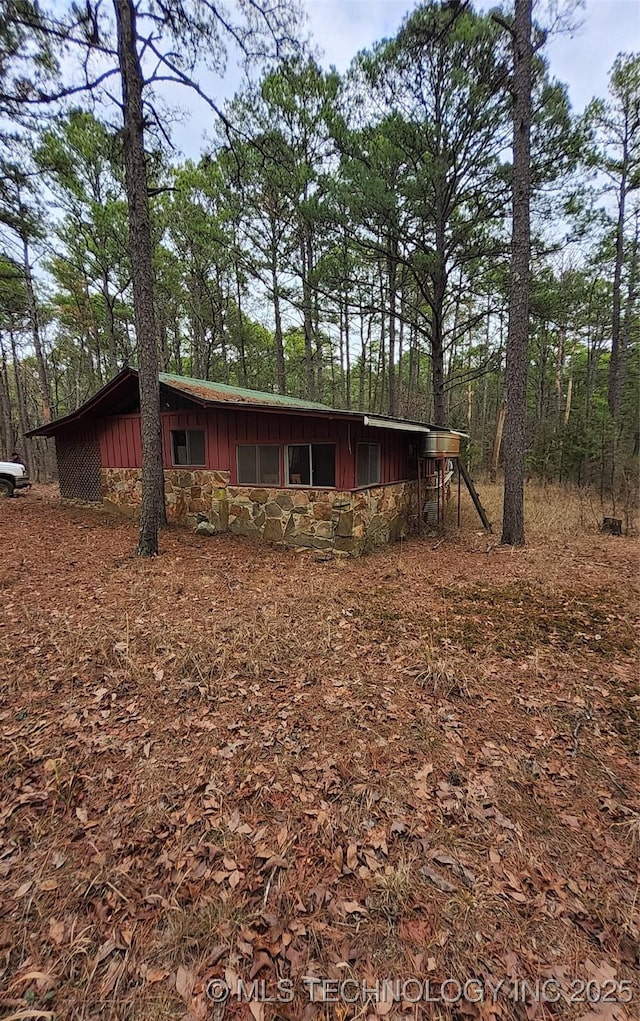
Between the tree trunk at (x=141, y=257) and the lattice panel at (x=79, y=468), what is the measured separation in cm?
452

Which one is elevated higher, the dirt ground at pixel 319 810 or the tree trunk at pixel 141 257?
the tree trunk at pixel 141 257

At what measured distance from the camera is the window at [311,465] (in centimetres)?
775

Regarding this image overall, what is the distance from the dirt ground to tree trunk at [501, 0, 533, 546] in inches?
127

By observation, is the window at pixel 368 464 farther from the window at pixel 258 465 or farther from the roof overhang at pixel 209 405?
the window at pixel 258 465

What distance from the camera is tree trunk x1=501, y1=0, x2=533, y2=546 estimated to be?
23.4 feet

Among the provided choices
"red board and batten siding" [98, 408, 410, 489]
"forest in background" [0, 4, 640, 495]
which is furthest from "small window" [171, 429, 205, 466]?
"forest in background" [0, 4, 640, 495]

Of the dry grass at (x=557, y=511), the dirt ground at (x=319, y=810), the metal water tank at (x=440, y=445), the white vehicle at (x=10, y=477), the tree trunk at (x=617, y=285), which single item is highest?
the tree trunk at (x=617, y=285)

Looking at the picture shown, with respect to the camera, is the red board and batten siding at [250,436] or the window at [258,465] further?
the window at [258,465]

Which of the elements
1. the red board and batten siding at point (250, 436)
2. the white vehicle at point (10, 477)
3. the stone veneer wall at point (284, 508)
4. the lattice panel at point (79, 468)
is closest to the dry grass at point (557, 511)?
the stone veneer wall at point (284, 508)

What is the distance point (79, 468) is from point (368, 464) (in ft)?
26.3

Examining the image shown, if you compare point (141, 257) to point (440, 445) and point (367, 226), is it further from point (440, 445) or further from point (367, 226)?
point (440, 445)

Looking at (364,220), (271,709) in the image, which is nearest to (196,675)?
(271,709)

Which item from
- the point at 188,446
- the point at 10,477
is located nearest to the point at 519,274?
the point at 188,446

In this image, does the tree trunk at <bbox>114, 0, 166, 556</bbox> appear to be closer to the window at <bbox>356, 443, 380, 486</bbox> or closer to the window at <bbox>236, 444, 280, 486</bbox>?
the window at <bbox>236, 444, 280, 486</bbox>
